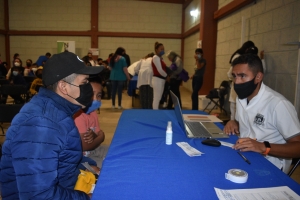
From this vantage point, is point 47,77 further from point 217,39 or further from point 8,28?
point 8,28

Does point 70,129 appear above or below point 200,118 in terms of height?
above

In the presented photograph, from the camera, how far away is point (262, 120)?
1637 mm

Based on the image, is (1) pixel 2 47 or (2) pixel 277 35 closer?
(2) pixel 277 35

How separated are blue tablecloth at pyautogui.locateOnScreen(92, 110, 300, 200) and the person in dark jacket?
184mm

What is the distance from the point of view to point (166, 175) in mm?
1124

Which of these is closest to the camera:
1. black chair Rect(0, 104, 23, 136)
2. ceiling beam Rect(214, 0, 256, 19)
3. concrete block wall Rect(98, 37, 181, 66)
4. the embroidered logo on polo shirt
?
the embroidered logo on polo shirt

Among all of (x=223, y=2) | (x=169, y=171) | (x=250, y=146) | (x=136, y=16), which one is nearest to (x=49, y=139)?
(x=169, y=171)

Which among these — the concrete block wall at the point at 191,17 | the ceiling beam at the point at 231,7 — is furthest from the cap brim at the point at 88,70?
the concrete block wall at the point at 191,17

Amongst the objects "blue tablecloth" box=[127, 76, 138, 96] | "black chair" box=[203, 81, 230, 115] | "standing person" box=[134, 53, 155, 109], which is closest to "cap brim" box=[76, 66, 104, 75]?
"standing person" box=[134, 53, 155, 109]

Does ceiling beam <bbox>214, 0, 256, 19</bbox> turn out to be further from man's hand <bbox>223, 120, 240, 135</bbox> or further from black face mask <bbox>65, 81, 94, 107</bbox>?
black face mask <bbox>65, 81, 94, 107</bbox>

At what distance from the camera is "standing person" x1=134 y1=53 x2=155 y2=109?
5.10 m

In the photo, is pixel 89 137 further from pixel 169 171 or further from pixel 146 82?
pixel 146 82

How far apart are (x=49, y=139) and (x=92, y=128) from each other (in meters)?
1.09

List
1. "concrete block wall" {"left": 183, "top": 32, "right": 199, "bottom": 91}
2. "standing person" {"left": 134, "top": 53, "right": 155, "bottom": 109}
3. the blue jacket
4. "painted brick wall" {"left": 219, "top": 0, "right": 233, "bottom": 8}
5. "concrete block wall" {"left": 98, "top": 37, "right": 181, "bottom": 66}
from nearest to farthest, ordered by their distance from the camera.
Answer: the blue jacket, "standing person" {"left": 134, "top": 53, "right": 155, "bottom": 109}, "painted brick wall" {"left": 219, "top": 0, "right": 233, "bottom": 8}, "concrete block wall" {"left": 183, "top": 32, "right": 199, "bottom": 91}, "concrete block wall" {"left": 98, "top": 37, "right": 181, "bottom": 66}
